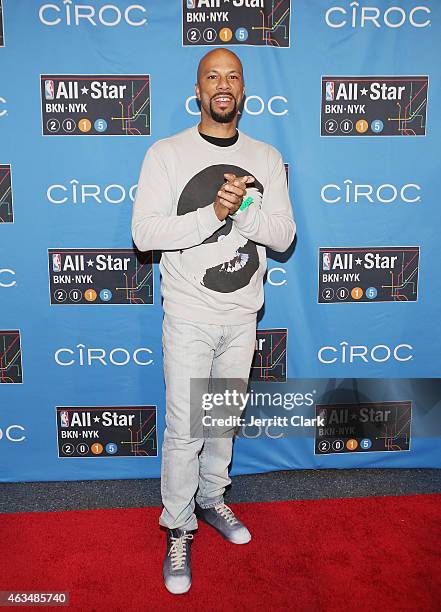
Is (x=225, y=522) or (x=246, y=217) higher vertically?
(x=246, y=217)

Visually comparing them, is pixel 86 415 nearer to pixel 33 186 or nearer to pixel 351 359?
pixel 33 186

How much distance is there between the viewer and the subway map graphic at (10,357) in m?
2.91

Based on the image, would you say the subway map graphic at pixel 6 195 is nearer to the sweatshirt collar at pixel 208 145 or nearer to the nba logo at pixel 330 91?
the sweatshirt collar at pixel 208 145

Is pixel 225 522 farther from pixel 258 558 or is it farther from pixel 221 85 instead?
pixel 221 85

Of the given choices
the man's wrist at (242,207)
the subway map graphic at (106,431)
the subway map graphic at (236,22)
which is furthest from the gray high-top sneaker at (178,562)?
the subway map graphic at (236,22)

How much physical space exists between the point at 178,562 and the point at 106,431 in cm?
94

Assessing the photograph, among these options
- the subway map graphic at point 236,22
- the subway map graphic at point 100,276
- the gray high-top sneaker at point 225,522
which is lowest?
the gray high-top sneaker at point 225,522

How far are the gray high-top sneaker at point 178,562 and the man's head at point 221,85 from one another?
1567mm

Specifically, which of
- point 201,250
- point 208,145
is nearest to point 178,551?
point 201,250

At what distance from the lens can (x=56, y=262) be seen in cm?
287

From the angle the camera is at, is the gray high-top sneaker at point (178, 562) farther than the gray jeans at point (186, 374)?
Answer: No

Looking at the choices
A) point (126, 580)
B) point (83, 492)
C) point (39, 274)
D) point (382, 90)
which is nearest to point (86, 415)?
point (83, 492)

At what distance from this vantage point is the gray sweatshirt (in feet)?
7.23

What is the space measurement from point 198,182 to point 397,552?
1.60 metres
